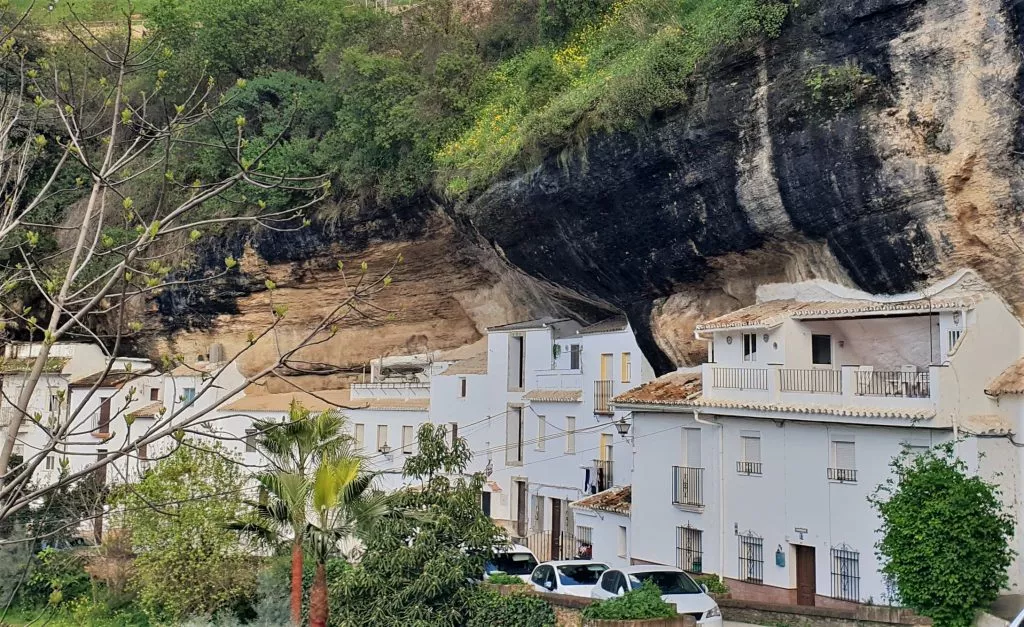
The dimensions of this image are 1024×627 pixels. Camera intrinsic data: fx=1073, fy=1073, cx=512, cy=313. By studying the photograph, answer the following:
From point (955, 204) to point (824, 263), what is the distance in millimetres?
3235

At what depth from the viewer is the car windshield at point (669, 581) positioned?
1895cm

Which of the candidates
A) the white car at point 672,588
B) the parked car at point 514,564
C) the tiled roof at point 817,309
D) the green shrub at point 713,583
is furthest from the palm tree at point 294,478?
the tiled roof at point 817,309

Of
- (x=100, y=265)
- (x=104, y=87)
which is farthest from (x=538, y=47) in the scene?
(x=104, y=87)

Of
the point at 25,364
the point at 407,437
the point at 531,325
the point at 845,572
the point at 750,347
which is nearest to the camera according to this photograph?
the point at 845,572

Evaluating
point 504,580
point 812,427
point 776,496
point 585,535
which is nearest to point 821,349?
point 812,427

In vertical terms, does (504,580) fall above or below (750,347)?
below

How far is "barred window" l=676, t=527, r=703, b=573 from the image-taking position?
76.0ft

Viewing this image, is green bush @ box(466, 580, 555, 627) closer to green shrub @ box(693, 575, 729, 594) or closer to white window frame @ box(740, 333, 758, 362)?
green shrub @ box(693, 575, 729, 594)

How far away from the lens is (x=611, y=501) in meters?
27.0

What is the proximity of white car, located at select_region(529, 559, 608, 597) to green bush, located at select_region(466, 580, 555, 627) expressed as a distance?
289cm

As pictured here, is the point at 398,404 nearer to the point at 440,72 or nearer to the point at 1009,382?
the point at 440,72

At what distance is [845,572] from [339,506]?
9.32 meters

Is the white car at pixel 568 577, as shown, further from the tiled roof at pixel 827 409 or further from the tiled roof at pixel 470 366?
the tiled roof at pixel 470 366

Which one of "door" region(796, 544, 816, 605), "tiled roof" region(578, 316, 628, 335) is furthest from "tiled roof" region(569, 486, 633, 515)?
"door" region(796, 544, 816, 605)
